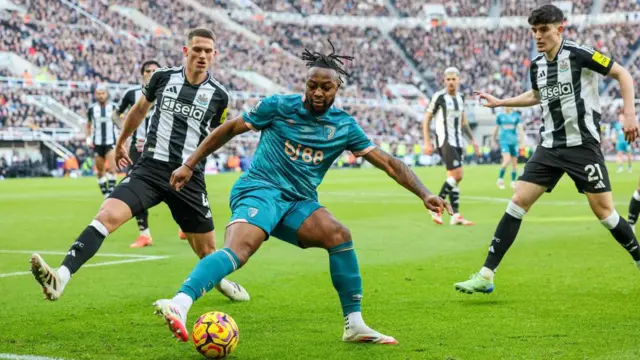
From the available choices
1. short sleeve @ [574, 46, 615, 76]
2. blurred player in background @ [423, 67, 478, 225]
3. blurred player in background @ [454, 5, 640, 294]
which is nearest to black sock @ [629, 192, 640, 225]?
blurred player in background @ [423, 67, 478, 225]

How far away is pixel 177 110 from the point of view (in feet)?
26.7

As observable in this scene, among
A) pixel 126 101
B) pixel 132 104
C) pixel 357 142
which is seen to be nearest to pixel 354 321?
pixel 357 142

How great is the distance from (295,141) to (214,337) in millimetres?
1490

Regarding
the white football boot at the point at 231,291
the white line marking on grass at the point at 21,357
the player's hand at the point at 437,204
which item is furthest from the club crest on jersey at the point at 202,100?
the white line marking on grass at the point at 21,357

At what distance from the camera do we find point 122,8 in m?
59.3

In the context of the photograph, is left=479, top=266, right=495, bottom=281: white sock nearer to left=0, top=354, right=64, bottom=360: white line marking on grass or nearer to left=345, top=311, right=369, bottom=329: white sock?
left=345, top=311, right=369, bottom=329: white sock

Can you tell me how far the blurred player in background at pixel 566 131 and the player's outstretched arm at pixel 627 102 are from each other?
1cm

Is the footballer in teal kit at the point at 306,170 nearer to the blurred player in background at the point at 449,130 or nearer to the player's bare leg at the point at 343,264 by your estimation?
the player's bare leg at the point at 343,264

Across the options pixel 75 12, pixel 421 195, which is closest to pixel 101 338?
pixel 421 195

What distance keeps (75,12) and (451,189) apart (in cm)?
4362

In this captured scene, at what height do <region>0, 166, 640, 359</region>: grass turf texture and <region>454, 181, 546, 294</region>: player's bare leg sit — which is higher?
<region>454, 181, 546, 294</region>: player's bare leg

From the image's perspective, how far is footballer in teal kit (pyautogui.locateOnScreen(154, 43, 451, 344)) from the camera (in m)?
5.88

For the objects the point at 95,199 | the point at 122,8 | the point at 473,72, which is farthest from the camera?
the point at 473,72

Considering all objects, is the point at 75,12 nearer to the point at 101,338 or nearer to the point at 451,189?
the point at 451,189
